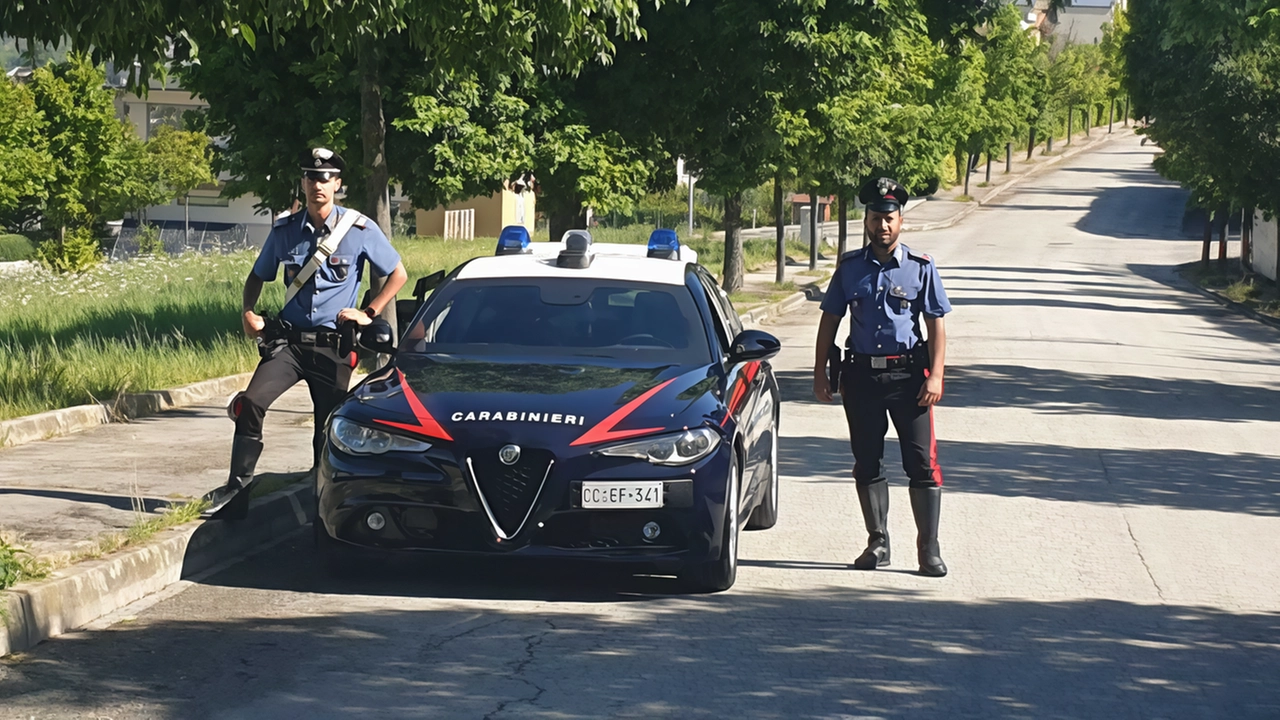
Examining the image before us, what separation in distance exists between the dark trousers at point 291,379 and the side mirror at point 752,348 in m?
1.94

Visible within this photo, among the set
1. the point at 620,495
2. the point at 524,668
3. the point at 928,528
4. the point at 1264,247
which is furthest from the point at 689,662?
the point at 1264,247

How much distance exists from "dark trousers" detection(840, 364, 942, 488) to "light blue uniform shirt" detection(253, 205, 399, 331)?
2.43m

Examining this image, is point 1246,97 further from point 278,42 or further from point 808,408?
point 278,42

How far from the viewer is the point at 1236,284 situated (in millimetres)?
43031

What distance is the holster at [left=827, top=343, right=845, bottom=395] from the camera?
317 inches

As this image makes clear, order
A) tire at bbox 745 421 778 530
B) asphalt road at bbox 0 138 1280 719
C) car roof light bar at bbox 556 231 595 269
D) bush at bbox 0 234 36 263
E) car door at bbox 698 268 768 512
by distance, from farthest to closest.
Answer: bush at bbox 0 234 36 263 < tire at bbox 745 421 778 530 < car roof light bar at bbox 556 231 595 269 < car door at bbox 698 268 768 512 < asphalt road at bbox 0 138 1280 719

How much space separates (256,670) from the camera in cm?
596

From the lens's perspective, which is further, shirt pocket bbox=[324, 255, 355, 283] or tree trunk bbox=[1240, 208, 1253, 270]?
tree trunk bbox=[1240, 208, 1253, 270]

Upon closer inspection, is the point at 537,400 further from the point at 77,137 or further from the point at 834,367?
the point at 77,137

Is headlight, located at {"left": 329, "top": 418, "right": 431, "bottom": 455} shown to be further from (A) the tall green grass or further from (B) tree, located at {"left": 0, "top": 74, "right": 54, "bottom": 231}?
(B) tree, located at {"left": 0, "top": 74, "right": 54, "bottom": 231}

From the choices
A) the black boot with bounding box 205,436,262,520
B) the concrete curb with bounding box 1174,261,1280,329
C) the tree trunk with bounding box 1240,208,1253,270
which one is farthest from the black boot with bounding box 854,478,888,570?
the tree trunk with bounding box 1240,208,1253,270

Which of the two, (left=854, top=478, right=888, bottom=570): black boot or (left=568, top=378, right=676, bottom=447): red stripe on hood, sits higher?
Result: (left=568, top=378, right=676, bottom=447): red stripe on hood

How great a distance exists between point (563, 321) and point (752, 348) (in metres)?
1.00

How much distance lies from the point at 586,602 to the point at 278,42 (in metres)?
3.84
